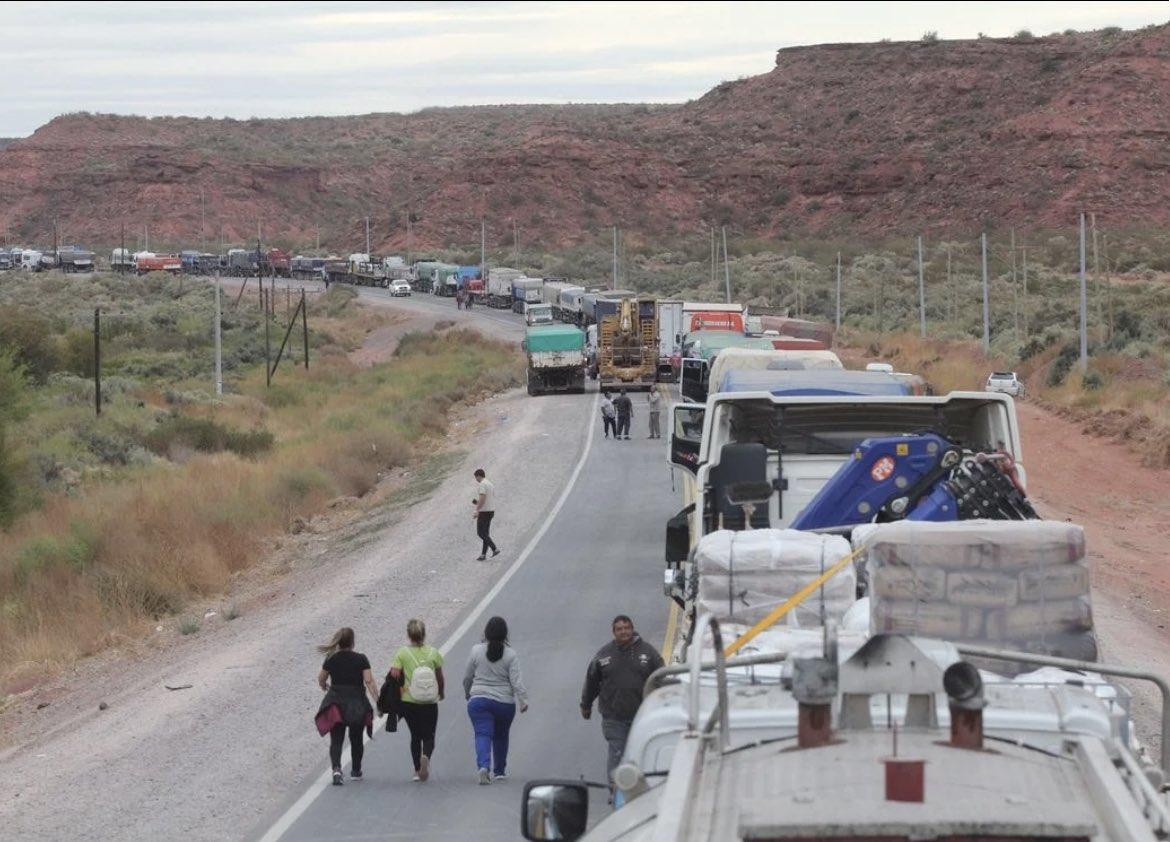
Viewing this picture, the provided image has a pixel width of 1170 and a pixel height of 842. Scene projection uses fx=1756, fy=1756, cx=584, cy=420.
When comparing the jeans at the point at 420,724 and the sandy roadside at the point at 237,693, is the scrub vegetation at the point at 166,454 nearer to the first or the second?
the sandy roadside at the point at 237,693

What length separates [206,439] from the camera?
45.4 metres

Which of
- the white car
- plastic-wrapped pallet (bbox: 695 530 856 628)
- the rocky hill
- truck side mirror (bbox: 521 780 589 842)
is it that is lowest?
the white car

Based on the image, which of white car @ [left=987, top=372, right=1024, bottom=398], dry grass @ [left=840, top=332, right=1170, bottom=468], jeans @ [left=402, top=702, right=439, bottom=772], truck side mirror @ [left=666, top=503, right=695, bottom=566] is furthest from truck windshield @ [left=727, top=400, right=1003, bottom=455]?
white car @ [left=987, top=372, right=1024, bottom=398]

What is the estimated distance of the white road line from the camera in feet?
42.5

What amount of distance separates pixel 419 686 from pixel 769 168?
13565 cm

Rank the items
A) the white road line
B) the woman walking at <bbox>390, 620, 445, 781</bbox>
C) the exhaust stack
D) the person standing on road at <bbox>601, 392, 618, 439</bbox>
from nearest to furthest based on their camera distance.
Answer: the exhaust stack, the white road line, the woman walking at <bbox>390, 620, 445, 781</bbox>, the person standing on road at <bbox>601, 392, 618, 439</bbox>

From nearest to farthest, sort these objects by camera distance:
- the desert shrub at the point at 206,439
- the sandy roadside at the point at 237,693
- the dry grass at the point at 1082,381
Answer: the sandy roadside at the point at 237,693
the dry grass at the point at 1082,381
the desert shrub at the point at 206,439

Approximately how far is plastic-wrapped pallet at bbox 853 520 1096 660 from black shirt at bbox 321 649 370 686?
6.52 meters

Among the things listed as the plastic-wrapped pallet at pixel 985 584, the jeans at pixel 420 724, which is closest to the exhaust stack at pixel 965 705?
the plastic-wrapped pallet at pixel 985 584

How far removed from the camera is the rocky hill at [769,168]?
12888cm

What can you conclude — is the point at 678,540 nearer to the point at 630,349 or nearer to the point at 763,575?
the point at 763,575

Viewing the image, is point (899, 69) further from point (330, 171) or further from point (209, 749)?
point (209, 749)

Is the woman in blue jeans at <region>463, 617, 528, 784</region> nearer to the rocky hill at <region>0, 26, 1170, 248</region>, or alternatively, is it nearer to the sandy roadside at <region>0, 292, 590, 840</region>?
the sandy roadside at <region>0, 292, 590, 840</region>

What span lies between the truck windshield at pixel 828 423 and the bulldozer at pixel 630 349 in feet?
131
